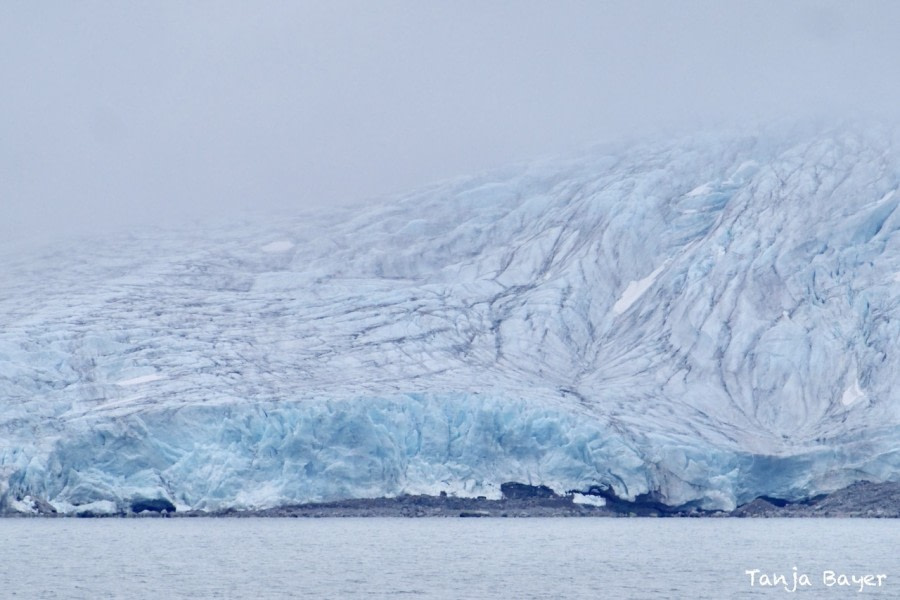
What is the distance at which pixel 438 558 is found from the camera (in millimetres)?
29875

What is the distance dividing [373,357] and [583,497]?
298 inches

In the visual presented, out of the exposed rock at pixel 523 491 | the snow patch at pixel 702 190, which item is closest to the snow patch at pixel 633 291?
the snow patch at pixel 702 190

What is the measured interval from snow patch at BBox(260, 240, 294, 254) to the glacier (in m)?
0.11

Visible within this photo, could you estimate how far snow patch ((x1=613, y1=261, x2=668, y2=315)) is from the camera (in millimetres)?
47256

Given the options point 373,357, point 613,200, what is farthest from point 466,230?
point 373,357

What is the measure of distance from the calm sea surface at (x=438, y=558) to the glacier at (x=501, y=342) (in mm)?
1638

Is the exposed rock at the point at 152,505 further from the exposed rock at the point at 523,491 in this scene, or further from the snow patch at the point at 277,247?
the snow patch at the point at 277,247

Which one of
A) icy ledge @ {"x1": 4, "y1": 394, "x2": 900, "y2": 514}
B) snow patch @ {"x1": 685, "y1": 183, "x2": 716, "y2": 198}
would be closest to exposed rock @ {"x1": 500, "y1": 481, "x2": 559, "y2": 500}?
icy ledge @ {"x1": 4, "y1": 394, "x2": 900, "y2": 514}

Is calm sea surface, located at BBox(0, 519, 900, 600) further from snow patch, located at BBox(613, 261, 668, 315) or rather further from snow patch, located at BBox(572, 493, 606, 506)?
snow patch, located at BBox(613, 261, 668, 315)

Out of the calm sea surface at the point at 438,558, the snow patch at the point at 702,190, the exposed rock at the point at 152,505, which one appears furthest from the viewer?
the snow patch at the point at 702,190

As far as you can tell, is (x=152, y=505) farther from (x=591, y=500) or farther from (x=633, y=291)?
(x=633, y=291)

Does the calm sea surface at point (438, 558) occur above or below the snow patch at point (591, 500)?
above
